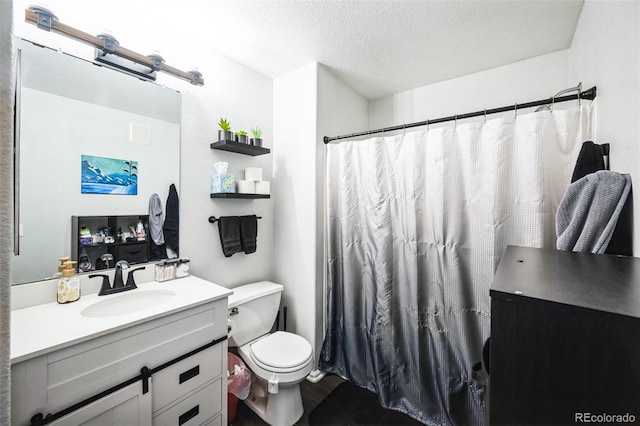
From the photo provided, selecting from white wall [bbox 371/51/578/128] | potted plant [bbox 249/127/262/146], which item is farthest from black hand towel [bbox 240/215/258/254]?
white wall [bbox 371/51/578/128]

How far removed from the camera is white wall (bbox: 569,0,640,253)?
779mm

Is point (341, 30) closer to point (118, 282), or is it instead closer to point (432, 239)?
point (432, 239)

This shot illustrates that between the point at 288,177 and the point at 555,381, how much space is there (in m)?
1.94

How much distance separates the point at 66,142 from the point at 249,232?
3.64 ft

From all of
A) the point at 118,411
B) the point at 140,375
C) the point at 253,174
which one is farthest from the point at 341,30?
the point at 118,411

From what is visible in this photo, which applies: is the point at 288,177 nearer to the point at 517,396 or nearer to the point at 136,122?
the point at 136,122

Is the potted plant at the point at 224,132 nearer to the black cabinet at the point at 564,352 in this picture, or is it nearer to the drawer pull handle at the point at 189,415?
the drawer pull handle at the point at 189,415

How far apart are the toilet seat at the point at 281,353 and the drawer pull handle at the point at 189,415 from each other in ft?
1.18

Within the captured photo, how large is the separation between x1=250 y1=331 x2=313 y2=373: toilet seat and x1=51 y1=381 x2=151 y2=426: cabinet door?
59 centimetres

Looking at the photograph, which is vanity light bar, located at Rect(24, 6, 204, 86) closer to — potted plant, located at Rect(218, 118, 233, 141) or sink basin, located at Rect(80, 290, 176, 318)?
potted plant, located at Rect(218, 118, 233, 141)

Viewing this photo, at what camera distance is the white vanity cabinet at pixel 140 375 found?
890 mm

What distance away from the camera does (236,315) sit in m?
1.68

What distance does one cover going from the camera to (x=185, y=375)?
126 centimetres

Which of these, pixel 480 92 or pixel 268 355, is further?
pixel 480 92
